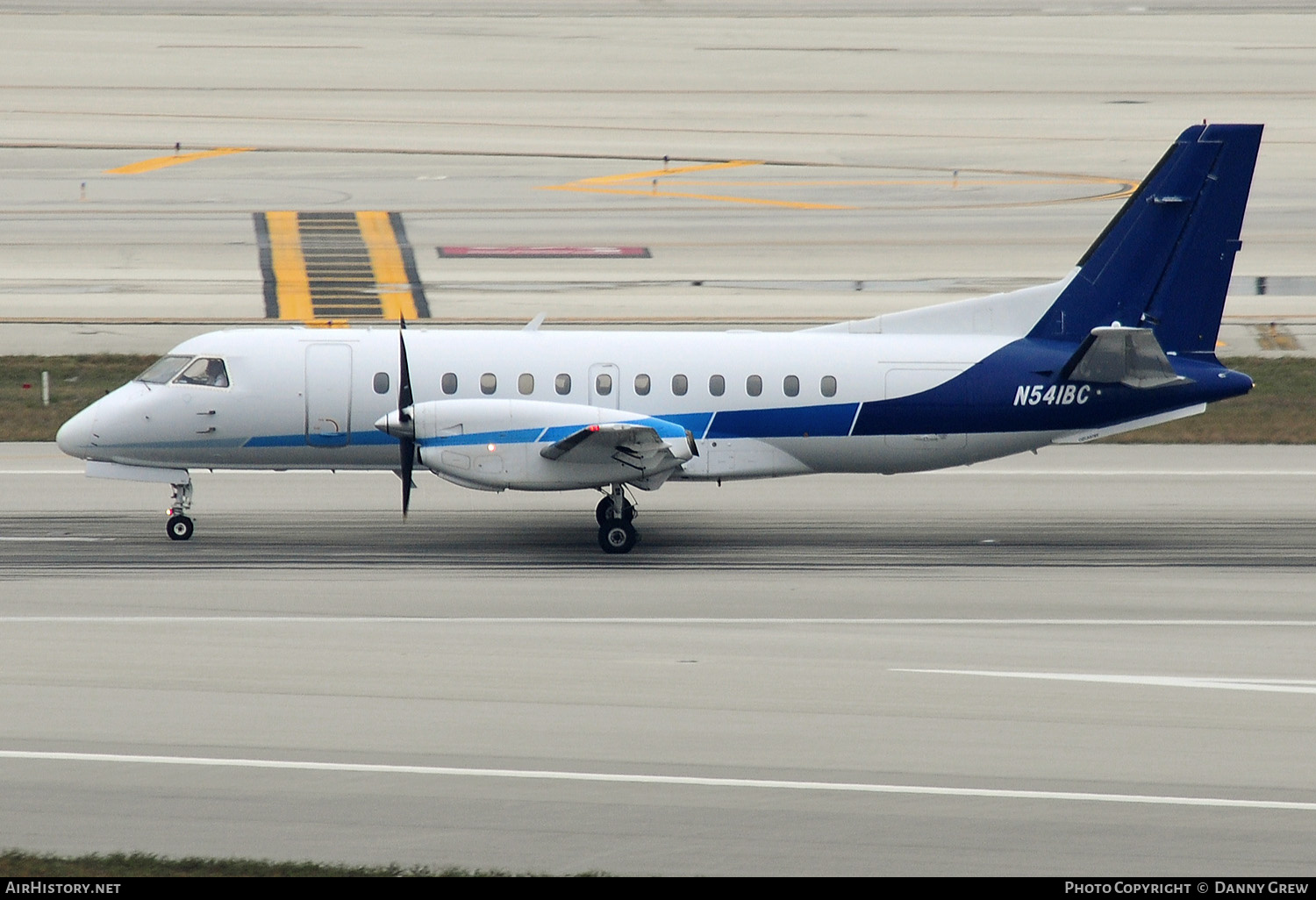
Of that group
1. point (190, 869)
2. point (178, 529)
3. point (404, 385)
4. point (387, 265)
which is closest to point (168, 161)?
point (387, 265)

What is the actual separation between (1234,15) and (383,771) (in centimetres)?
8272

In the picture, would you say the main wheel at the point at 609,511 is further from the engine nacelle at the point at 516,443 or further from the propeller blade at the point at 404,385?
the propeller blade at the point at 404,385

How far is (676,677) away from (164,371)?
9.92 m

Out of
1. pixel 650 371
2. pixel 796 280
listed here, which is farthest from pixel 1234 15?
pixel 650 371

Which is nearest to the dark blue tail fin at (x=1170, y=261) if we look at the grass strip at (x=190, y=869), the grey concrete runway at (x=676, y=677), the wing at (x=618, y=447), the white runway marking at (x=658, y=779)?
the grey concrete runway at (x=676, y=677)

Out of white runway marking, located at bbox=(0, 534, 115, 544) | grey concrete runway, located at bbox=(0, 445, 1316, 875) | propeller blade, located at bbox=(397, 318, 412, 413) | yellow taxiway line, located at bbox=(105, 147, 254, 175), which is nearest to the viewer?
grey concrete runway, located at bbox=(0, 445, 1316, 875)

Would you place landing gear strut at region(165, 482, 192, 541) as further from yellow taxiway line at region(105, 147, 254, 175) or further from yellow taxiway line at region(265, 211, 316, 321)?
yellow taxiway line at region(105, 147, 254, 175)

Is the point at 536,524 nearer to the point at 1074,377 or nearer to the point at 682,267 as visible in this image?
the point at 1074,377

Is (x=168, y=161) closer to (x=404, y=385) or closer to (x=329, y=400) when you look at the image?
(x=329, y=400)

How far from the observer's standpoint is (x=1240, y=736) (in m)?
14.7

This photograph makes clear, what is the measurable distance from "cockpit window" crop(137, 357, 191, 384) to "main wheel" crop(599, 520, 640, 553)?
6544 mm

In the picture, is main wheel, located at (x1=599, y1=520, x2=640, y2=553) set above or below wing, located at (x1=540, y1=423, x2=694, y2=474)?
below

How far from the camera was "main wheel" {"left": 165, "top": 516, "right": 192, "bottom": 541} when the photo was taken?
22.0 meters

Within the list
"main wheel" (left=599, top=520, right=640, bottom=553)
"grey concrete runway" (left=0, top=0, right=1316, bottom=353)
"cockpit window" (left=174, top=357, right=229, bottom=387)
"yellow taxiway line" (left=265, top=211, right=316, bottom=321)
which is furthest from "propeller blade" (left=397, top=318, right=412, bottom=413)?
"yellow taxiway line" (left=265, top=211, right=316, bottom=321)
